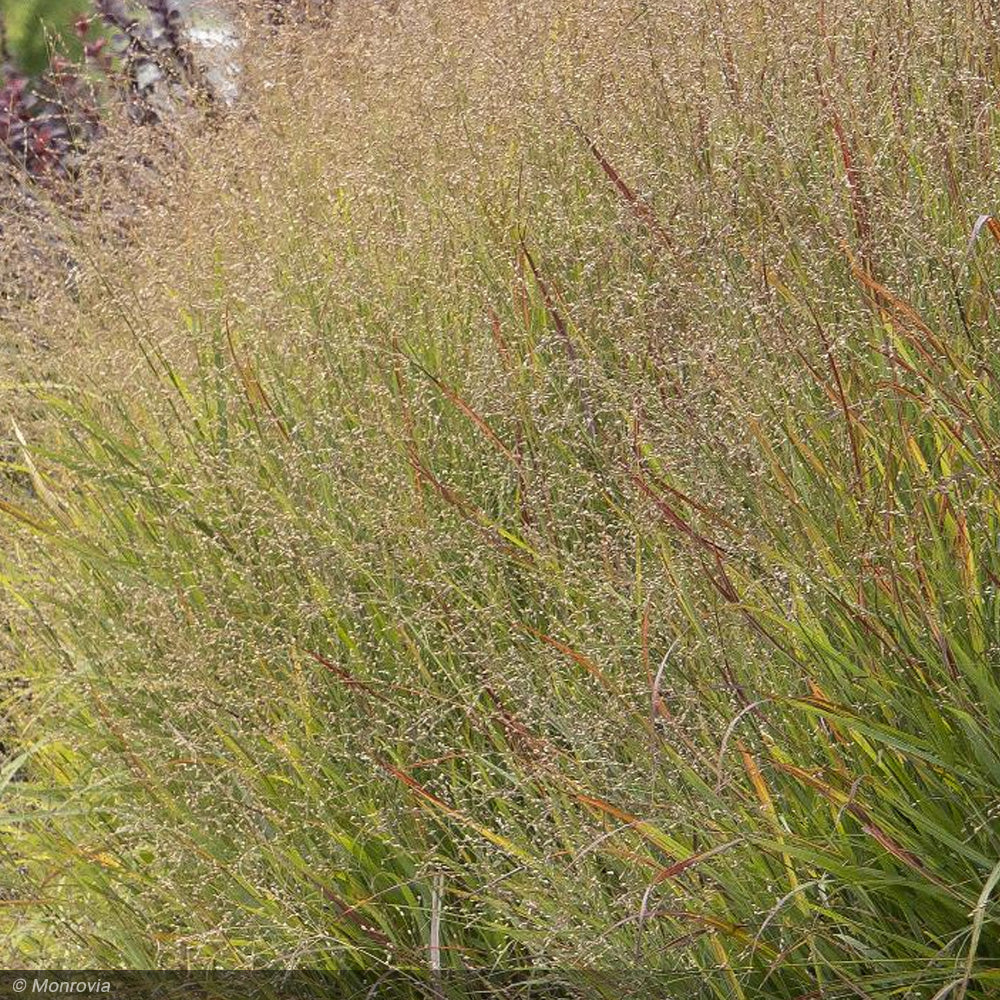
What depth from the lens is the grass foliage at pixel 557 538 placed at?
1772 millimetres

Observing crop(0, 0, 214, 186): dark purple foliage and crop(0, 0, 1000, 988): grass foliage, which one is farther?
crop(0, 0, 214, 186): dark purple foliage

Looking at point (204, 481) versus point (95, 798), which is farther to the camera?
point (204, 481)

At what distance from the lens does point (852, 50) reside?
2.85m

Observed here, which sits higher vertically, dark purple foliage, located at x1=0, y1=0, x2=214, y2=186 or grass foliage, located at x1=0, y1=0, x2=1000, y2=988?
dark purple foliage, located at x1=0, y1=0, x2=214, y2=186

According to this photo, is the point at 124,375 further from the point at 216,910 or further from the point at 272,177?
the point at 216,910

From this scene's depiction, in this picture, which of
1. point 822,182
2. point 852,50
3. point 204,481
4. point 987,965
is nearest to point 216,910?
point 204,481

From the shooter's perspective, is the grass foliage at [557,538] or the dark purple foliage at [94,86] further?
the dark purple foliage at [94,86]

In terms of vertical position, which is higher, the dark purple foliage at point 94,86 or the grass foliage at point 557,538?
the dark purple foliage at point 94,86

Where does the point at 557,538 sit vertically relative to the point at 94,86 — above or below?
below

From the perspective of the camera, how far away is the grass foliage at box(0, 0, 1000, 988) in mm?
1772

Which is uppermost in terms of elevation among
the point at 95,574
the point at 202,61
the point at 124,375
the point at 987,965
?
the point at 202,61

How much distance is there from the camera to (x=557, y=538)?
246 centimetres

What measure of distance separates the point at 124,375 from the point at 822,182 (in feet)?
5.07

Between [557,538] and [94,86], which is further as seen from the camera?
[94,86]
